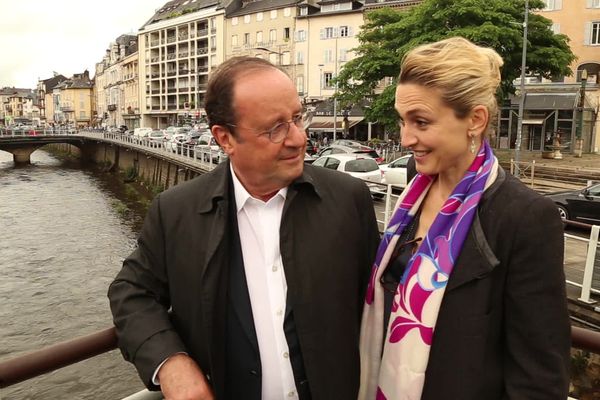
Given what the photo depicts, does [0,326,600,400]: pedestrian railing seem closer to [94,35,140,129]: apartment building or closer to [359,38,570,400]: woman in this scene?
[359,38,570,400]: woman

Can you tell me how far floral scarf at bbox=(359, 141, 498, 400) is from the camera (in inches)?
67.3

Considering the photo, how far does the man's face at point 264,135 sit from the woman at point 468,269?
38cm

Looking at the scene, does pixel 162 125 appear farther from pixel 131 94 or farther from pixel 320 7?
pixel 320 7

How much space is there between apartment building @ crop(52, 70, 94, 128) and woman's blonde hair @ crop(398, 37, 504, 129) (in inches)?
4612

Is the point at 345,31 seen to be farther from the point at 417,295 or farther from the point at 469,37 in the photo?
the point at 417,295

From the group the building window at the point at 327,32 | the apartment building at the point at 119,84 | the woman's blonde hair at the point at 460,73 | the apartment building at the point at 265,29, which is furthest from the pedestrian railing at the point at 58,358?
the apartment building at the point at 119,84

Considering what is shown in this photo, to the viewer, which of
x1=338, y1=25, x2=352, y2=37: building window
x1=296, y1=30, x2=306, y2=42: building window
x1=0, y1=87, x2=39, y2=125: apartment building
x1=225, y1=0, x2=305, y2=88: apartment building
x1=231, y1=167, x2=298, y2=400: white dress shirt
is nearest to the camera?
x1=231, y1=167, x2=298, y2=400: white dress shirt

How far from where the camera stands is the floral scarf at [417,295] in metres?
1.71

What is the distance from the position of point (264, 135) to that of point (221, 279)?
0.51 m

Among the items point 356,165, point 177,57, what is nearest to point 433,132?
point 356,165

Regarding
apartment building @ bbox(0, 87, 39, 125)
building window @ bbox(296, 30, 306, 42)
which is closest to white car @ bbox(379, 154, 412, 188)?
building window @ bbox(296, 30, 306, 42)

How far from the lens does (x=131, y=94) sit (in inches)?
3189

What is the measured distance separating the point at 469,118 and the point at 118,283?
130 cm

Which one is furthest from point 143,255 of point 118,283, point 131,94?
point 131,94
